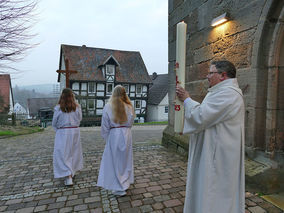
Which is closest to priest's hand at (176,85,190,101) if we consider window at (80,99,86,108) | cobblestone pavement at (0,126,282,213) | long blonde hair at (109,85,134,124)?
long blonde hair at (109,85,134,124)

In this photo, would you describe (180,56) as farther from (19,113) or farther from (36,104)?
(36,104)

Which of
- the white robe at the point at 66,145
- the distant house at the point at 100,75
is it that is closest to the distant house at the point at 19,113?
the distant house at the point at 100,75

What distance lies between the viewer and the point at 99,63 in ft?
83.3

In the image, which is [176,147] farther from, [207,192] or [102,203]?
[207,192]

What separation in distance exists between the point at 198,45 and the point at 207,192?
366 cm

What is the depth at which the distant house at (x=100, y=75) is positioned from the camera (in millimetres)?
23737

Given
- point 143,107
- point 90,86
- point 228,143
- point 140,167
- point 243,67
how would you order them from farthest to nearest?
1. point 143,107
2. point 90,86
3. point 140,167
4. point 243,67
5. point 228,143

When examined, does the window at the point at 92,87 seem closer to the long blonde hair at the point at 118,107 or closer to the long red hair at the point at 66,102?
the long red hair at the point at 66,102

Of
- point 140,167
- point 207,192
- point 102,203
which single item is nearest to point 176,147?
point 140,167

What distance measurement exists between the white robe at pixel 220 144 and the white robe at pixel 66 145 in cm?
256

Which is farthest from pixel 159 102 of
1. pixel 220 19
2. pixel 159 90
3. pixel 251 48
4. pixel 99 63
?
pixel 251 48

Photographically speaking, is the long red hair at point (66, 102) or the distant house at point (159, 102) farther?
the distant house at point (159, 102)

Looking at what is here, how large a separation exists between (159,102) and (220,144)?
27.3m

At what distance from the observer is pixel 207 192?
6.17 feet
